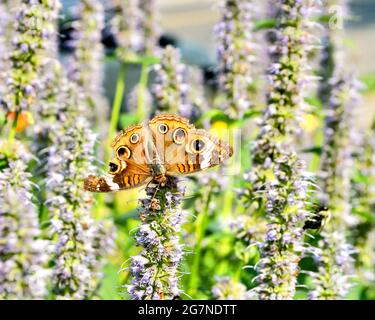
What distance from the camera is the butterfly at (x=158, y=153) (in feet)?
13.3

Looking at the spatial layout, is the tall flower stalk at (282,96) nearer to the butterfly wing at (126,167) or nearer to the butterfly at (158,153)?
the butterfly at (158,153)

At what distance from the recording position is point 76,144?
4.26 meters

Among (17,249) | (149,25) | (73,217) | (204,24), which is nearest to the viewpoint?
(17,249)

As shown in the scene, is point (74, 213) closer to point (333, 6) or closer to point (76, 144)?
point (76, 144)

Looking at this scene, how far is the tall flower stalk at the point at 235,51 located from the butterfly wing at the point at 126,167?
1.82 meters

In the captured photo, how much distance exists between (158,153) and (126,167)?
19cm

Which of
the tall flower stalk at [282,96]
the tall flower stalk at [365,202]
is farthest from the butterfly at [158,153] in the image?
the tall flower stalk at [365,202]

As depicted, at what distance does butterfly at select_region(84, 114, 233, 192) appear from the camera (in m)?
4.05

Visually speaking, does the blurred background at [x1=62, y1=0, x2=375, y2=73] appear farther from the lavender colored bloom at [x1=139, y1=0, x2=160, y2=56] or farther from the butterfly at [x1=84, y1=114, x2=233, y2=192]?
the butterfly at [x1=84, y1=114, x2=233, y2=192]

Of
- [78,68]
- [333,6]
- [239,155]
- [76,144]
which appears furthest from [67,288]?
[333,6]

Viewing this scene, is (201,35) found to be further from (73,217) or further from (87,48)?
(73,217)

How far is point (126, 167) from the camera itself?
416 cm

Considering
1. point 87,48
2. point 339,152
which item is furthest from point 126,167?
point 87,48

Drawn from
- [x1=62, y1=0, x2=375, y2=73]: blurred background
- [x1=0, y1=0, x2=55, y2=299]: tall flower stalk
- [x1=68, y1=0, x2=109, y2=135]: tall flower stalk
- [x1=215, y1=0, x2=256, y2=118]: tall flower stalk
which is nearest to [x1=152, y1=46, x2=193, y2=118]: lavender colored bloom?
[x1=215, y1=0, x2=256, y2=118]: tall flower stalk
